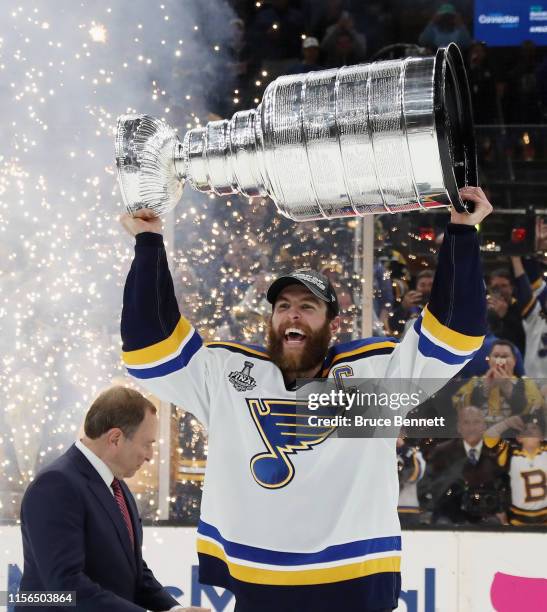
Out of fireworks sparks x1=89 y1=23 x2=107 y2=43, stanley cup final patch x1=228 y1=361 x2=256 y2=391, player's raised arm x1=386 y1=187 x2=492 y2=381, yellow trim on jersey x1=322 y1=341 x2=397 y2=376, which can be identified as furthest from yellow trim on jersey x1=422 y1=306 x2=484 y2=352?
fireworks sparks x1=89 y1=23 x2=107 y2=43

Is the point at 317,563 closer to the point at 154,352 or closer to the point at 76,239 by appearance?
the point at 154,352

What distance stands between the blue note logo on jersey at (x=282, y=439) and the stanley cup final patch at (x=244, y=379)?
2.9 inches

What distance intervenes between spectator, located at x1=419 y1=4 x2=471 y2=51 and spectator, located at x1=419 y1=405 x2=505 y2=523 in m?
2.72

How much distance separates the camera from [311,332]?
7.22ft

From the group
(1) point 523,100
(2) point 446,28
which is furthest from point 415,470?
(2) point 446,28

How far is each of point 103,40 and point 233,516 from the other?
2.26 metres

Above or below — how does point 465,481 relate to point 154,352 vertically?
below

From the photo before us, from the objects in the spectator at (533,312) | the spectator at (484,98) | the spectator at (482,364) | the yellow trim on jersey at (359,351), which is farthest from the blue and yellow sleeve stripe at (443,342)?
the spectator at (484,98)

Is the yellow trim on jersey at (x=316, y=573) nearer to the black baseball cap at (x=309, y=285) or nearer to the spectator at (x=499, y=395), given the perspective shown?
the black baseball cap at (x=309, y=285)

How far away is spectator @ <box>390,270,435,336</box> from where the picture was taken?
387 cm

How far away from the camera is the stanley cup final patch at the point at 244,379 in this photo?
2150mm

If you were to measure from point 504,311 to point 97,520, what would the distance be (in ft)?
8.05

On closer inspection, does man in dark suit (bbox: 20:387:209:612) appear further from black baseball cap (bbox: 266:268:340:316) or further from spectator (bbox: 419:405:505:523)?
spectator (bbox: 419:405:505:523)

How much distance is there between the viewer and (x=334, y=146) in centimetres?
182
